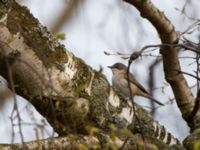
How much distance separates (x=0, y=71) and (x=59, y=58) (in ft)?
1.14

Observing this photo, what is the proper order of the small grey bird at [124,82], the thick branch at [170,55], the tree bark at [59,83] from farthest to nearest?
the small grey bird at [124,82]
the thick branch at [170,55]
the tree bark at [59,83]

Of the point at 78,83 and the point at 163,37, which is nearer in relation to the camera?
the point at 78,83

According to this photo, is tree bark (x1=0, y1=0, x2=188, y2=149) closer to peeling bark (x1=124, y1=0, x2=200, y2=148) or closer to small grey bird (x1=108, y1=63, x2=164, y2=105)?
peeling bark (x1=124, y1=0, x2=200, y2=148)

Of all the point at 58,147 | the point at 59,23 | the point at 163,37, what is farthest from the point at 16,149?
the point at 59,23

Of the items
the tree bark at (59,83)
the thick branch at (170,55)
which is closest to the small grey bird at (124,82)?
the thick branch at (170,55)

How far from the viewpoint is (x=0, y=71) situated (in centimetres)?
337

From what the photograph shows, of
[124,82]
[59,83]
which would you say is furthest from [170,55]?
[124,82]

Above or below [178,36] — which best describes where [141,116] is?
below

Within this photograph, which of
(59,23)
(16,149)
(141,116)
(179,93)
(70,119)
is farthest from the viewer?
(59,23)

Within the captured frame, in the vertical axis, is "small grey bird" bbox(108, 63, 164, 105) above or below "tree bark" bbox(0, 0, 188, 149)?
above

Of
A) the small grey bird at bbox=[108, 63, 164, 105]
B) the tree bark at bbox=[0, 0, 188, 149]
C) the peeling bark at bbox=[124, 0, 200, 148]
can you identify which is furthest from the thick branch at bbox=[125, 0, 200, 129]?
the small grey bird at bbox=[108, 63, 164, 105]

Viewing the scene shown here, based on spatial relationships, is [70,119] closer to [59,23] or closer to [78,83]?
[78,83]

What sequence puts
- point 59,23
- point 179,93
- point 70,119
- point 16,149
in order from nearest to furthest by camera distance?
point 16,149, point 70,119, point 179,93, point 59,23

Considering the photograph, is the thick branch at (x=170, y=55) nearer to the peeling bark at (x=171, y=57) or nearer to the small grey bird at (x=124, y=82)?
the peeling bark at (x=171, y=57)
